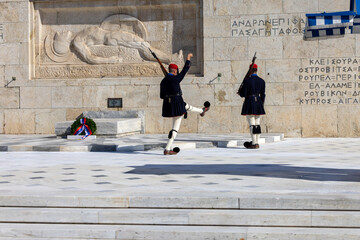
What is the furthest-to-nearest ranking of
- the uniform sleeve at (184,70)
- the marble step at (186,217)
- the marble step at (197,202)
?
1. the uniform sleeve at (184,70)
2. the marble step at (197,202)
3. the marble step at (186,217)

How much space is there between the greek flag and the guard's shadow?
7545mm

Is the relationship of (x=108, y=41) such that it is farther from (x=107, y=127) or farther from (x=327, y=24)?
(x=327, y=24)

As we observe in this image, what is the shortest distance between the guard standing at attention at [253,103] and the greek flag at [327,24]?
395cm

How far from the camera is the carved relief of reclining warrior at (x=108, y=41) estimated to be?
17203 millimetres

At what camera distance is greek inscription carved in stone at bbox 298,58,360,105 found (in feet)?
51.9

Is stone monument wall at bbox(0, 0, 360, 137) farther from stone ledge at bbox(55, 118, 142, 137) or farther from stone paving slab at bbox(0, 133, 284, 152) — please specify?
stone paving slab at bbox(0, 133, 284, 152)

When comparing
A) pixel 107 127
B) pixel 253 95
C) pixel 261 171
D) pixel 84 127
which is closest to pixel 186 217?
pixel 261 171

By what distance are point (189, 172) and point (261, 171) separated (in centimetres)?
102

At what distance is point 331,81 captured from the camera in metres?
15.9

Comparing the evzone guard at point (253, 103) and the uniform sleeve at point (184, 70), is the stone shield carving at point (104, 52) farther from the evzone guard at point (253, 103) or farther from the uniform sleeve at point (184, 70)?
the uniform sleeve at point (184, 70)

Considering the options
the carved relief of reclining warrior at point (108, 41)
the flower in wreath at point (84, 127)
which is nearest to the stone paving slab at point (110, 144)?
the flower in wreath at point (84, 127)

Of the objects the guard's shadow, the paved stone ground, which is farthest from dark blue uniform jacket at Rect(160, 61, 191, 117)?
the guard's shadow

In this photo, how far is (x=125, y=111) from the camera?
1658 centimetres

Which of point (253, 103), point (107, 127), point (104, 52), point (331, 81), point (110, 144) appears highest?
point (104, 52)
